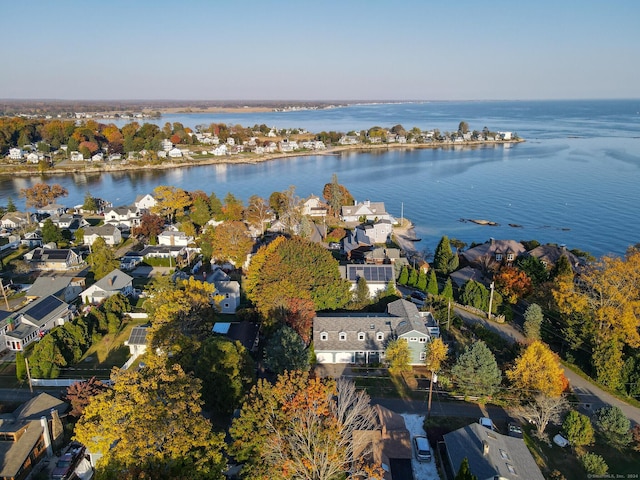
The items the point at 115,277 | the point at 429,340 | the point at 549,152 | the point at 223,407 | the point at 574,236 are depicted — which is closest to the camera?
the point at 223,407

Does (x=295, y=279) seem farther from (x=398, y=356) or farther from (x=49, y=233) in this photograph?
(x=49, y=233)

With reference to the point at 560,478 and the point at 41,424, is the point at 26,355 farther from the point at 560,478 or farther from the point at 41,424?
the point at 560,478

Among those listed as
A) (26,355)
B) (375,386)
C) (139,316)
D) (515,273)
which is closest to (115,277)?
(139,316)

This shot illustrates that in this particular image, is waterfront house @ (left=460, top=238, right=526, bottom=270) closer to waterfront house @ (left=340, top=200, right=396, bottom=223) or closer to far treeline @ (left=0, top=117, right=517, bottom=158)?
waterfront house @ (left=340, top=200, right=396, bottom=223)

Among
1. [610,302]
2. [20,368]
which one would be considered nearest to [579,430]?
[610,302]

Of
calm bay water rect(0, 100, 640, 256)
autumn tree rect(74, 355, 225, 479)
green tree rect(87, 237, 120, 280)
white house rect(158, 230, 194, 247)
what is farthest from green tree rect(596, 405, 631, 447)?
white house rect(158, 230, 194, 247)
